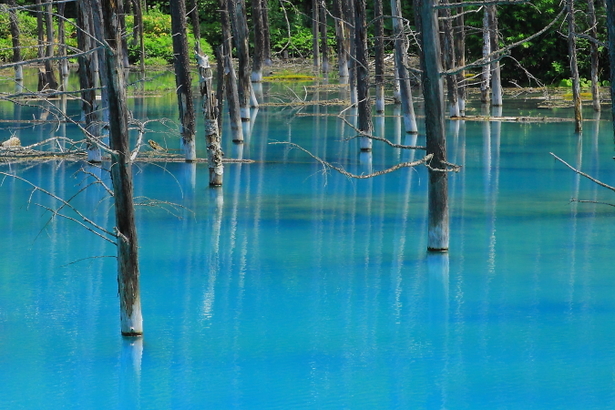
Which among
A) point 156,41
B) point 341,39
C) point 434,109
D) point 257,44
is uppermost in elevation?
point 156,41

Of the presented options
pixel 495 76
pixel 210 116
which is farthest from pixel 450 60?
pixel 210 116

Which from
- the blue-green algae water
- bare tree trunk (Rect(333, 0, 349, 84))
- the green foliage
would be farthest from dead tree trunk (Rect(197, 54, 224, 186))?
the green foliage

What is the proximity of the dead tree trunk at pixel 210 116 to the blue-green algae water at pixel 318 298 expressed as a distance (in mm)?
491

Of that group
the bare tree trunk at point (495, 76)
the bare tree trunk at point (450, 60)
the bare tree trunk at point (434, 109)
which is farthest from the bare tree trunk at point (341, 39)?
the bare tree trunk at point (434, 109)

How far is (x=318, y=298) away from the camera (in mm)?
11680

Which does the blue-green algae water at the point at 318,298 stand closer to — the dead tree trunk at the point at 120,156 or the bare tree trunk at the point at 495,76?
the dead tree trunk at the point at 120,156

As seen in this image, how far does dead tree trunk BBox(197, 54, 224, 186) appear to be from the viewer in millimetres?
18109

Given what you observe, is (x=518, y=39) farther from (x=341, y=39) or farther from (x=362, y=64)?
(x=362, y=64)

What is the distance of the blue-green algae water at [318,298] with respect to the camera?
8.92 meters

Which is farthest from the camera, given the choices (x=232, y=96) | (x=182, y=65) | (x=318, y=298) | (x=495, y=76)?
(x=495, y=76)

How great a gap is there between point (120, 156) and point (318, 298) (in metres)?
3.69

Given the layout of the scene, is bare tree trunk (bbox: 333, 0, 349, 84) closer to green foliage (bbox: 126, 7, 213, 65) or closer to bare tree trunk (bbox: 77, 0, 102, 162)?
green foliage (bbox: 126, 7, 213, 65)

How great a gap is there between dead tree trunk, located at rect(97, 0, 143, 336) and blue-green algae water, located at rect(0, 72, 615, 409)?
1.88 feet

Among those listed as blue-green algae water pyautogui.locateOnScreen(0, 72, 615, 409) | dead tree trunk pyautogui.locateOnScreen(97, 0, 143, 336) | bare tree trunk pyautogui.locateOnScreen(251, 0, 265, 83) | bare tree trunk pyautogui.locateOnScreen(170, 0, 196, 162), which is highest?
bare tree trunk pyautogui.locateOnScreen(251, 0, 265, 83)
